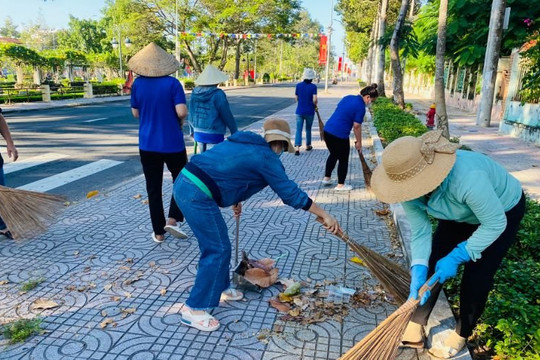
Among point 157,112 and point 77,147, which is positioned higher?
point 157,112

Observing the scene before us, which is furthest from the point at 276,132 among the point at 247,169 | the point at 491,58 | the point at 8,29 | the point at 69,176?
the point at 8,29

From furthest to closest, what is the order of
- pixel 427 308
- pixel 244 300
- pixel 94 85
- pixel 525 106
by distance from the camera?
pixel 94 85, pixel 525 106, pixel 244 300, pixel 427 308

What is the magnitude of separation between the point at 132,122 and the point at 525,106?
11.5 m

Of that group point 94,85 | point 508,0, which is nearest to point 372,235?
point 508,0

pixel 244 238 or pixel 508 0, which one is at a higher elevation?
Answer: pixel 508 0

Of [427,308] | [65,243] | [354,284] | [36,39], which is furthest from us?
[36,39]

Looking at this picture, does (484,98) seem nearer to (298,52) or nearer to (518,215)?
(518,215)

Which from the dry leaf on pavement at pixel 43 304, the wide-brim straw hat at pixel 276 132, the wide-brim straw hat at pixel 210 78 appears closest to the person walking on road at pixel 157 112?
the wide-brim straw hat at pixel 210 78

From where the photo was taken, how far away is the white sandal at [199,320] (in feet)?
9.21

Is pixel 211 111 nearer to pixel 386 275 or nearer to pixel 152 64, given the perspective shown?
pixel 152 64

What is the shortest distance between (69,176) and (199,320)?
4.86 meters

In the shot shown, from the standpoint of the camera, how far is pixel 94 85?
25922 millimetres

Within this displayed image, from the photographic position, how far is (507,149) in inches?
391

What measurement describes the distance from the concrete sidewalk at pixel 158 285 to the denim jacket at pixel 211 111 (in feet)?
3.59
